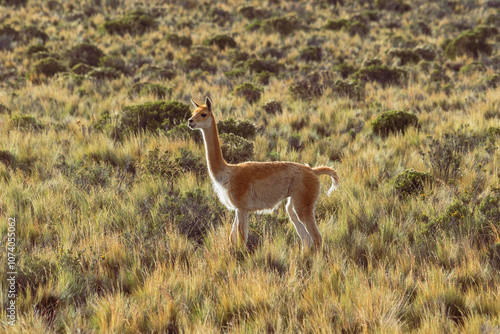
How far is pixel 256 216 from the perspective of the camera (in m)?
5.52

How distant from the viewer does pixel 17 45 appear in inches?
828

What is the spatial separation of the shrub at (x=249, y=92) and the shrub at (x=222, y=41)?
1018 centimetres

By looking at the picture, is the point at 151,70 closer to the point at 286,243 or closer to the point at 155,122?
the point at 155,122

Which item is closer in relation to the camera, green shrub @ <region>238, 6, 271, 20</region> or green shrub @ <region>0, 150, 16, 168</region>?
green shrub @ <region>0, 150, 16, 168</region>

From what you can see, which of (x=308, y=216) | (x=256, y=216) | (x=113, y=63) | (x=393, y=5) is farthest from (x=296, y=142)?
→ (x=393, y=5)

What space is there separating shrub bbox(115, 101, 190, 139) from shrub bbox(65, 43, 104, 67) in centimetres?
1090

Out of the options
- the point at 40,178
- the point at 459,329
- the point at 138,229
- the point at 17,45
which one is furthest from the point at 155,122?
the point at 17,45

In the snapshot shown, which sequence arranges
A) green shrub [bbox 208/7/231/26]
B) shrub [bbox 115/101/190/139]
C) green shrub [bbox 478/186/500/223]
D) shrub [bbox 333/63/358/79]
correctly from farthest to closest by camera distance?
1. green shrub [bbox 208/7/231/26]
2. shrub [bbox 333/63/358/79]
3. shrub [bbox 115/101/190/139]
4. green shrub [bbox 478/186/500/223]

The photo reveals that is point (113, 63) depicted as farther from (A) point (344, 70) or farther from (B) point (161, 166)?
(B) point (161, 166)

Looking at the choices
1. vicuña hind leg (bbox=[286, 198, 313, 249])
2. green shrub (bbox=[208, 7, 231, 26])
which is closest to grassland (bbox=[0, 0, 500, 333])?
vicuña hind leg (bbox=[286, 198, 313, 249])

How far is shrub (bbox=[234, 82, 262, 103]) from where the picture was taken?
44.4 feet

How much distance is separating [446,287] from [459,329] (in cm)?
52

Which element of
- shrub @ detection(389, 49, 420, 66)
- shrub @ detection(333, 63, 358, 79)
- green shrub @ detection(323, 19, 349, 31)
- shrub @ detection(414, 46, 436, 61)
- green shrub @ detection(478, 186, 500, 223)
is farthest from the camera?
green shrub @ detection(323, 19, 349, 31)

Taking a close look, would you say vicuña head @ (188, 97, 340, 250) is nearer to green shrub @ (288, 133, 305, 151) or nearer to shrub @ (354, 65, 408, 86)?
green shrub @ (288, 133, 305, 151)
